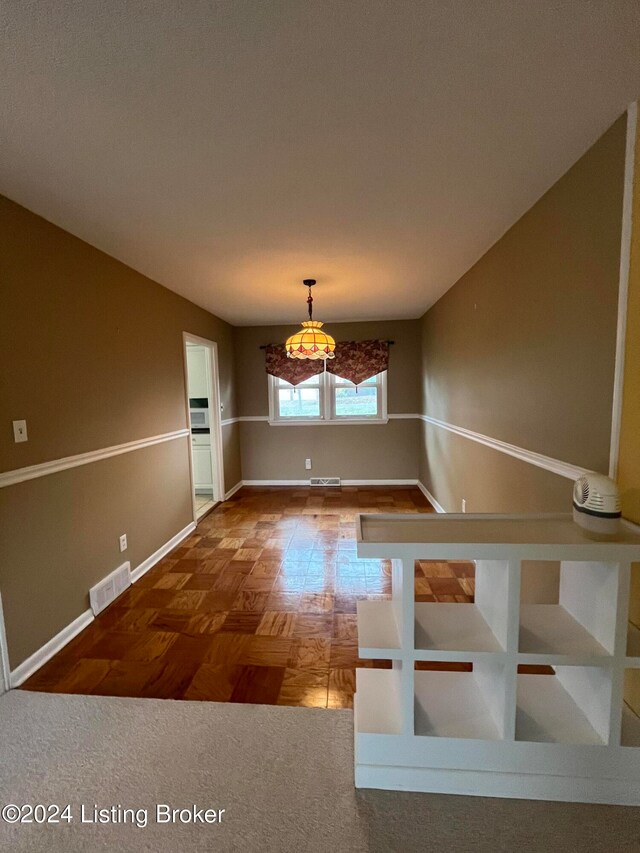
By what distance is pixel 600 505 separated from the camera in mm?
1163

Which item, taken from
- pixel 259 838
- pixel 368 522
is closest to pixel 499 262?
pixel 368 522

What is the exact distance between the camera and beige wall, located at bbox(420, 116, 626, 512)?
1383mm

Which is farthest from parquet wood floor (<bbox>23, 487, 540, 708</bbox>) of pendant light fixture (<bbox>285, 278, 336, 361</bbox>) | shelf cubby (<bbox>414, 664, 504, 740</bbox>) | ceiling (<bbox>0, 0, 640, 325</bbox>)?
ceiling (<bbox>0, 0, 640, 325</bbox>)

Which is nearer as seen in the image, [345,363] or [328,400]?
[345,363]

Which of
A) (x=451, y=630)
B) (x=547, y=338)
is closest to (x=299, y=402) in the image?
(x=547, y=338)

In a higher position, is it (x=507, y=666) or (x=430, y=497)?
(x=507, y=666)

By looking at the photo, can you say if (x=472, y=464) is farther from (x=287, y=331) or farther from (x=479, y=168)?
(x=287, y=331)

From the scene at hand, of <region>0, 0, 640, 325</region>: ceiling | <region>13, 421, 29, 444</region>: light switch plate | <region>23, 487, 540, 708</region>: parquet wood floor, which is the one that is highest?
<region>0, 0, 640, 325</region>: ceiling

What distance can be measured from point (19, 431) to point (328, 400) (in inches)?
155

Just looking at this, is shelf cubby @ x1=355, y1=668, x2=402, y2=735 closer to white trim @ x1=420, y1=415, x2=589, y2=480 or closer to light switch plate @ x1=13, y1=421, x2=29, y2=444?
white trim @ x1=420, y1=415, x2=589, y2=480

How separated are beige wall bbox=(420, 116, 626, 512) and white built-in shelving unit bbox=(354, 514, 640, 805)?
0.50 meters

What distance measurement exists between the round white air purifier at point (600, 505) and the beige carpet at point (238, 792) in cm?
87

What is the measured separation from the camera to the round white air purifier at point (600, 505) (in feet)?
3.80

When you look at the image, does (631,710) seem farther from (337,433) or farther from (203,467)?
(203,467)
